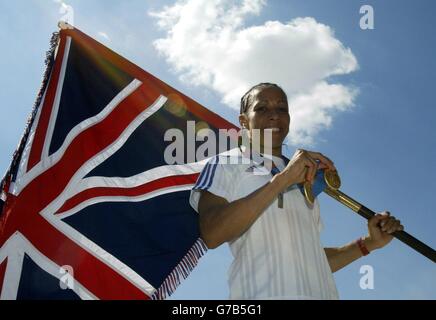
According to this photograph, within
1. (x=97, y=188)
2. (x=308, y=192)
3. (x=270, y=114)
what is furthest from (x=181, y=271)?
(x=308, y=192)

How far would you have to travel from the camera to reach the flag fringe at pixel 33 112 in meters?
4.18

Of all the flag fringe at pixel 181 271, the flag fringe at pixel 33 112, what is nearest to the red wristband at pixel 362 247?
the flag fringe at pixel 181 271

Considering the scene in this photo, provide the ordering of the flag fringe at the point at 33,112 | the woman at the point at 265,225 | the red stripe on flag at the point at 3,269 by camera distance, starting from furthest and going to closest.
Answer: the flag fringe at the point at 33,112 < the red stripe on flag at the point at 3,269 < the woman at the point at 265,225

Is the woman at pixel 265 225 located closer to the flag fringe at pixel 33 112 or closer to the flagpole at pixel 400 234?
the flagpole at pixel 400 234

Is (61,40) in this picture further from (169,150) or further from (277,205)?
(277,205)

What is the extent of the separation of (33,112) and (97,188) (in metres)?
0.93

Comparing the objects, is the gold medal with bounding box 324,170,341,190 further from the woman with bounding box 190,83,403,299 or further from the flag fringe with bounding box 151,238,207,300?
the flag fringe with bounding box 151,238,207,300

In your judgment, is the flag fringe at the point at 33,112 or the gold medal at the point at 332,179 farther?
the flag fringe at the point at 33,112

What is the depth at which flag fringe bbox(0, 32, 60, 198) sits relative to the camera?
4180 mm

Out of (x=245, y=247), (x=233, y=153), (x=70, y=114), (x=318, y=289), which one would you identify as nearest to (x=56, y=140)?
(x=70, y=114)

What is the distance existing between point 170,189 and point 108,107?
3.61ft

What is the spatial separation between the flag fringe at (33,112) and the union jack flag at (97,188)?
0.04ft

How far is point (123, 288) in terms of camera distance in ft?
14.2

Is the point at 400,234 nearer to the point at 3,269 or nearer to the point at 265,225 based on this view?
the point at 265,225
